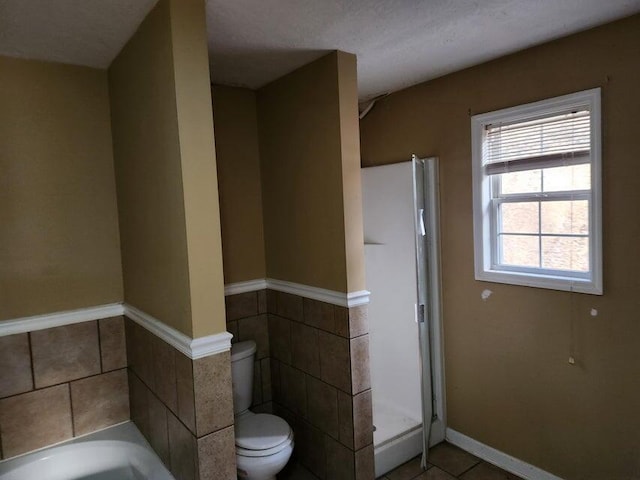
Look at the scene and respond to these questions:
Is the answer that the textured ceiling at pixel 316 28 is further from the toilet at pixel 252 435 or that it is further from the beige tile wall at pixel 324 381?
the toilet at pixel 252 435

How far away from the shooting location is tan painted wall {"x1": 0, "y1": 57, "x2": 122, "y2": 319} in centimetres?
192

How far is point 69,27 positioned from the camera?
1.66 metres

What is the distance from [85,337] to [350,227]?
1.43 m

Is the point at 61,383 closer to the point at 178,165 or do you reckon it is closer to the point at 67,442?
the point at 67,442

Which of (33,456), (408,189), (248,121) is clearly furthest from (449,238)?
(33,456)

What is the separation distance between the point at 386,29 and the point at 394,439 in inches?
87.1

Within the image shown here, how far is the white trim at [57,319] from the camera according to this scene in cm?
192

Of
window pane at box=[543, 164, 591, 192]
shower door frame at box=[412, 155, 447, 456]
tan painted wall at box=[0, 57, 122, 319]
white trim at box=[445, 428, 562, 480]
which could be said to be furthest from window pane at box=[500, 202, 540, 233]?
tan painted wall at box=[0, 57, 122, 319]

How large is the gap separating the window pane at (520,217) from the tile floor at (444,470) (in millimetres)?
1354

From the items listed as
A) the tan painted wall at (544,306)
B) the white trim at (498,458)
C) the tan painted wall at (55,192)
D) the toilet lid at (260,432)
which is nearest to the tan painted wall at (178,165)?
the tan painted wall at (55,192)

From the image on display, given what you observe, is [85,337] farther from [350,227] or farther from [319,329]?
[350,227]

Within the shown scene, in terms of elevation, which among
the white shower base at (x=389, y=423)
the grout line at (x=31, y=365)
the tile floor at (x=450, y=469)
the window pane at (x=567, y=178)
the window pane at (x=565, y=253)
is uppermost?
the window pane at (x=567, y=178)

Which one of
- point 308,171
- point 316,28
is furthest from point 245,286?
point 316,28

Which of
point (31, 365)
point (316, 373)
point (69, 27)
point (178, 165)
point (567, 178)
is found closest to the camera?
point (178, 165)
